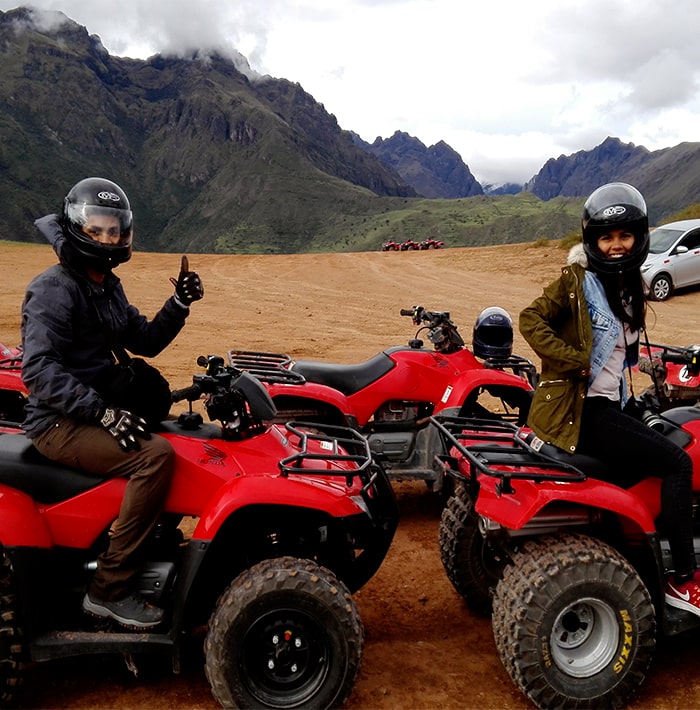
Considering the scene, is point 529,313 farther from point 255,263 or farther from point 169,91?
point 169,91

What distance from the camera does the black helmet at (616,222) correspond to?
347 cm

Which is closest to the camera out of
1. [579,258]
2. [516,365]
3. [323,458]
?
[323,458]

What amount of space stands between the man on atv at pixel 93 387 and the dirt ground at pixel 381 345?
22.4 inches

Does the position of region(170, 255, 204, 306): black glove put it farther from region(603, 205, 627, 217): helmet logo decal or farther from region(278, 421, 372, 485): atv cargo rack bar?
region(603, 205, 627, 217): helmet logo decal

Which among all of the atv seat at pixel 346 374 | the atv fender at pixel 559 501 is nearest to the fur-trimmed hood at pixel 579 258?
the atv fender at pixel 559 501

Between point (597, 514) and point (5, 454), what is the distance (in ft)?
9.62

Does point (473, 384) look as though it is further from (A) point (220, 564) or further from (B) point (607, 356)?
(A) point (220, 564)

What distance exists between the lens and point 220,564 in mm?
3506

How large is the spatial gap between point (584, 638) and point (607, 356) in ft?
4.57

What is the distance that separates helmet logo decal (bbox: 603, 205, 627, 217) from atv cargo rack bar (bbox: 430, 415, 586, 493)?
122 centimetres

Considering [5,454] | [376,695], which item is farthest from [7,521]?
[376,695]

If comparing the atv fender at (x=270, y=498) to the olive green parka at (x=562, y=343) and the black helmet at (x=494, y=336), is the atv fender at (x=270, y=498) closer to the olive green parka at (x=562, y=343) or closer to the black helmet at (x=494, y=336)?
the olive green parka at (x=562, y=343)

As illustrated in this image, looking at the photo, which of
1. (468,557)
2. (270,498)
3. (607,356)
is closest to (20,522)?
(270,498)

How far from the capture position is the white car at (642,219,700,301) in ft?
59.4
